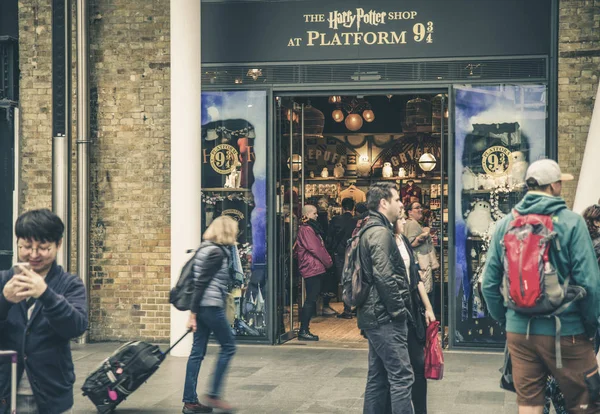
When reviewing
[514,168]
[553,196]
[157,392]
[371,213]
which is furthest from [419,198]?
[553,196]

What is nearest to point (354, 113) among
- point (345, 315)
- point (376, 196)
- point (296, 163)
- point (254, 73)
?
point (345, 315)

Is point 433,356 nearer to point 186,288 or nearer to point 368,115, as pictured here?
point 186,288

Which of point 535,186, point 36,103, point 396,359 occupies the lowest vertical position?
point 396,359

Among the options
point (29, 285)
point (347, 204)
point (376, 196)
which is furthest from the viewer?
point (347, 204)

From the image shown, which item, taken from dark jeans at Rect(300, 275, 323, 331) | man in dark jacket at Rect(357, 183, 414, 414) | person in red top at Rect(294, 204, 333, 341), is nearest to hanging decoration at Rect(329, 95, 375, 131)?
person in red top at Rect(294, 204, 333, 341)

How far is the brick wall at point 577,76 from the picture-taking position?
1093cm

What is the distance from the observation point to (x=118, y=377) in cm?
793

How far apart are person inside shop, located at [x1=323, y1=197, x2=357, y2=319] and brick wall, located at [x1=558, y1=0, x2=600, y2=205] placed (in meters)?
→ 4.59

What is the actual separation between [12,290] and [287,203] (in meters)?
8.48

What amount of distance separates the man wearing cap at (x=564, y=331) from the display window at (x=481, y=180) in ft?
19.4

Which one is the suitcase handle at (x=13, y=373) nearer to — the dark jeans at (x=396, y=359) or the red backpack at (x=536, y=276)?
the red backpack at (x=536, y=276)

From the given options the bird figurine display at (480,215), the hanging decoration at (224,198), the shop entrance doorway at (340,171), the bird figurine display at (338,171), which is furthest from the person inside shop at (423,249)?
the bird figurine display at (338,171)

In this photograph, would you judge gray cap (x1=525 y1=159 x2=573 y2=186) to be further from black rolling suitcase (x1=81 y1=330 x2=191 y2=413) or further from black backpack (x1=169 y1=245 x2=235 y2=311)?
black rolling suitcase (x1=81 y1=330 x2=191 y2=413)

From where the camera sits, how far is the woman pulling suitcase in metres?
7.88
